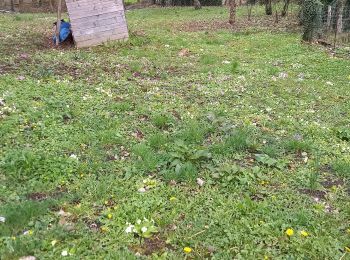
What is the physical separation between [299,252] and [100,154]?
9.56 ft

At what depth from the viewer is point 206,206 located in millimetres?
4465

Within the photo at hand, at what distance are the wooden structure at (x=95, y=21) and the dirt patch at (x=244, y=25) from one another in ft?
15.5

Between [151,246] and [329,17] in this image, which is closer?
[151,246]

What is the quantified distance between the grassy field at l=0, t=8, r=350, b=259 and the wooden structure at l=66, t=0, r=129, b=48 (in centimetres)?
269

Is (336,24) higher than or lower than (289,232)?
higher

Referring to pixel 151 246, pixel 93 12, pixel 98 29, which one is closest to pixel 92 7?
pixel 93 12

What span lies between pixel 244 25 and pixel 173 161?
14386 mm

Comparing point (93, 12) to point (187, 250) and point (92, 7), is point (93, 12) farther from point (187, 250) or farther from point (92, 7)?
point (187, 250)

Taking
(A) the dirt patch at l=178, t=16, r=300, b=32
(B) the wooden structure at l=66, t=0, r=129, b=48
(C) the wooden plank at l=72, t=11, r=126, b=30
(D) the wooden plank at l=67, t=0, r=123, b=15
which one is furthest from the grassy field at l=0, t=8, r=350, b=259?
(A) the dirt patch at l=178, t=16, r=300, b=32

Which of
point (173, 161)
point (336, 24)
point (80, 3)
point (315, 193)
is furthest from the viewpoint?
point (336, 24)

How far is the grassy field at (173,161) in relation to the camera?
391 cm

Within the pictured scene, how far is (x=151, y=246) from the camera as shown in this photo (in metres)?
3.86

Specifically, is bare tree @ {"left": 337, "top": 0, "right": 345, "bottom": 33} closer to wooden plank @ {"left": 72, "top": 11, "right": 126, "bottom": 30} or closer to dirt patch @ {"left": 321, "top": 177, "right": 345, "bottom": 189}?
wooden plank @ {"left": 72, "top": 11, "right": 126, "bottom": 30}

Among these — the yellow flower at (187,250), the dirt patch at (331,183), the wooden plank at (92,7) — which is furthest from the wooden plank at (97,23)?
the yellow flower at (187,250)
